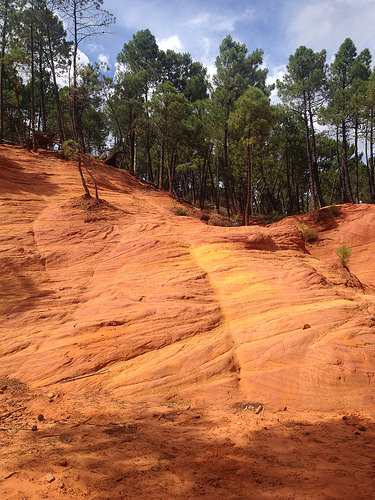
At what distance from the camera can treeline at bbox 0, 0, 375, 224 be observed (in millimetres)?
20969

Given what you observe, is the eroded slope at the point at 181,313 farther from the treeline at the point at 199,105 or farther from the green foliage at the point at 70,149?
the treeline at the point at 199,105

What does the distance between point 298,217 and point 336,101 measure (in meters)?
11.5

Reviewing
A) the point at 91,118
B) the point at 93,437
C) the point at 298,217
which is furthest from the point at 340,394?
the point at 91,118

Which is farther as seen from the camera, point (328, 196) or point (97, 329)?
point (328, 196)

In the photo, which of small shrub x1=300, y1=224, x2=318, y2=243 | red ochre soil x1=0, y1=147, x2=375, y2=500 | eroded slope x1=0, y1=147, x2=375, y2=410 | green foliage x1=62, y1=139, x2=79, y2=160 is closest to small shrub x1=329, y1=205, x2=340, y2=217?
small shrub x1=300, y1=224, x2=318, y2=243

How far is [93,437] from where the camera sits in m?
3.25

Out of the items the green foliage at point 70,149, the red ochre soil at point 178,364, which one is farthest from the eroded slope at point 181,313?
the green foliage at point 70,149

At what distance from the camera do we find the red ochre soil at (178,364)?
8.22ft

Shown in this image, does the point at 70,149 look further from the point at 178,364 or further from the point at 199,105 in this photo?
the point at 199,105

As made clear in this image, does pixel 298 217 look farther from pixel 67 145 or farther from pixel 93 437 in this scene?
pixel 93 437

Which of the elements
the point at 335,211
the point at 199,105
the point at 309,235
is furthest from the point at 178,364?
the point at 199,105

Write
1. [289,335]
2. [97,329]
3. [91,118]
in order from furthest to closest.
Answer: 1. [91,118]
2. [97,329]
3. [289,335]

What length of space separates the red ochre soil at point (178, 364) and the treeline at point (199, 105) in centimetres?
1121

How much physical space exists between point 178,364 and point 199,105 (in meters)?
25.8
